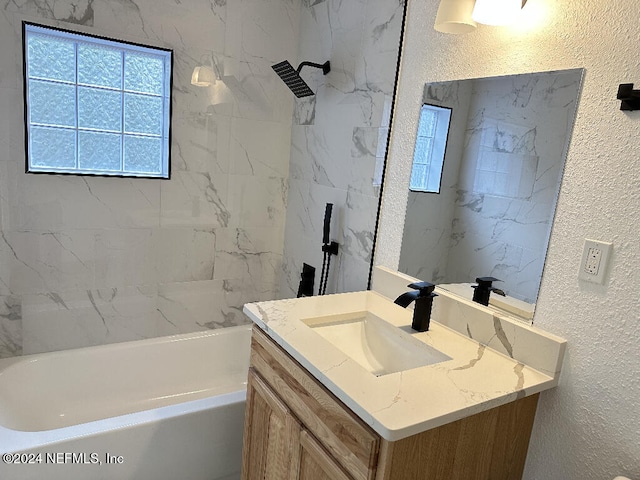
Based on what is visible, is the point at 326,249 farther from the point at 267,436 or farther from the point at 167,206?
Result: the point at 267,436

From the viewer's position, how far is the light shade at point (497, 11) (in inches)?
50.4

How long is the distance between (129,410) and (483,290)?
196 centimetres

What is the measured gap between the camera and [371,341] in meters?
1.65

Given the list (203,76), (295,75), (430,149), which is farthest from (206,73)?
(430,149)

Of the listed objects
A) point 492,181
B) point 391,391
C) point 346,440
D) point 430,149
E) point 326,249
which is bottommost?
point 346,440

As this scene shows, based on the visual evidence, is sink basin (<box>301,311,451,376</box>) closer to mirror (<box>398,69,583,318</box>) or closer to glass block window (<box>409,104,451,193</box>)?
mirror (<box>398,69,583,318</box>)

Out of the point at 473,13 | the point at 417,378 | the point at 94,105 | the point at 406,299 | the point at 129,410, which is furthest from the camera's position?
the point at 129,410

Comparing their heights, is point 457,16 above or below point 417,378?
above

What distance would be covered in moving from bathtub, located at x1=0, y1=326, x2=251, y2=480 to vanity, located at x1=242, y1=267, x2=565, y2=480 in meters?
0.33

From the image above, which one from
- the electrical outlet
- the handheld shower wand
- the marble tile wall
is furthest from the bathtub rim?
the electrical outlet

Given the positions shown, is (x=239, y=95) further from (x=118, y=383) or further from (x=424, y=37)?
(x=118, y=383)

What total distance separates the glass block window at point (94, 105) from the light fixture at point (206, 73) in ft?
0.46

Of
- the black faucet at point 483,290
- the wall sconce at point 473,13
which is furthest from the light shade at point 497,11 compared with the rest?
the black faucet at point 483,290

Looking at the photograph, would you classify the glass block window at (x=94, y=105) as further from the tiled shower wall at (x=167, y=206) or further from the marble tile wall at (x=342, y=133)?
the marble tile wall at (x=342, y=133)
